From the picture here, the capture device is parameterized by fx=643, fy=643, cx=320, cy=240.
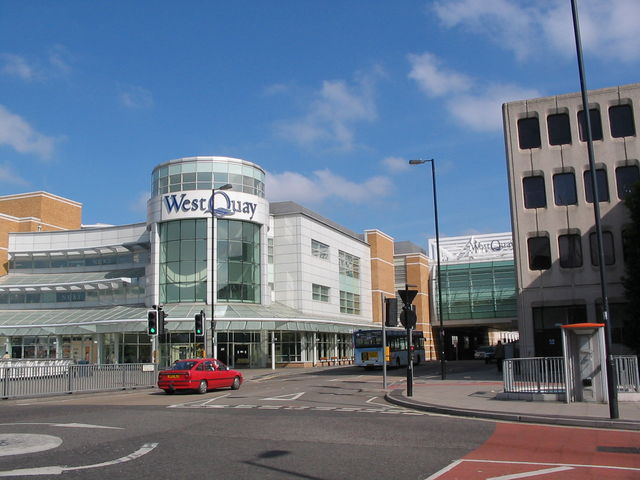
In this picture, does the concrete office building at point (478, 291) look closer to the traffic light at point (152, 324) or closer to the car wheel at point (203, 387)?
the traffic light at point (152, 324)

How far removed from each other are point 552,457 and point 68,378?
21.4 metres

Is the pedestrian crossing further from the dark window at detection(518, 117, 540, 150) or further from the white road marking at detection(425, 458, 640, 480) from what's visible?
the dark window at detection(518, 117, 540, 150)

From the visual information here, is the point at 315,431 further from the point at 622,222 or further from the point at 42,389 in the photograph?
the point at 622,222

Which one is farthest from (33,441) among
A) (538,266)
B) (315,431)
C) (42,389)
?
(538,266)

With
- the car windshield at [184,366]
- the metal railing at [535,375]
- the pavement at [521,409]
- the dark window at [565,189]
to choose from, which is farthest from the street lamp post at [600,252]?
the dark window at [565,189]

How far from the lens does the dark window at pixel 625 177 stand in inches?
1247

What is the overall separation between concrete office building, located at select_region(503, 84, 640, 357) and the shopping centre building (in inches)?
824

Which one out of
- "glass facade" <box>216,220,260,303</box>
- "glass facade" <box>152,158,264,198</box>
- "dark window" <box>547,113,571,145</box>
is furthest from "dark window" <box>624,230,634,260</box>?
"glass facade" <box>152,158,264,198</box>

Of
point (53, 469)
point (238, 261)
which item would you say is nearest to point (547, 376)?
point (53, 469)

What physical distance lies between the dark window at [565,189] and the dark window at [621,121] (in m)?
2.98

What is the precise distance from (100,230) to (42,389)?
3727cm

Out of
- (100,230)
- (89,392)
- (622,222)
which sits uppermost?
(100,230)

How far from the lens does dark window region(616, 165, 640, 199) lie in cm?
3167

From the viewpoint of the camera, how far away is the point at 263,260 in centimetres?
5378
